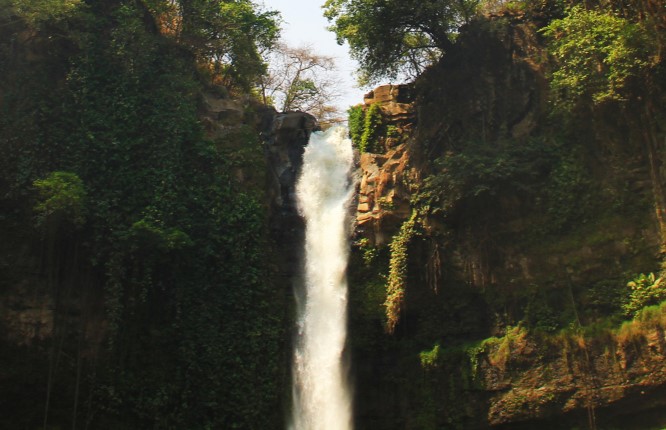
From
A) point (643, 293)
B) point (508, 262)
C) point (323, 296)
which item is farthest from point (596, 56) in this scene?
point (323, 296)

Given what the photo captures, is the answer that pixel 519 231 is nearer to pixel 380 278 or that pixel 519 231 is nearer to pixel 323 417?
pixel 380 278

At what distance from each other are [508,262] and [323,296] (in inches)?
199

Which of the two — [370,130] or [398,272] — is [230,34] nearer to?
[370,130]

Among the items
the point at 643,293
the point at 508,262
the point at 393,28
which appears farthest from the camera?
the point at 393,28

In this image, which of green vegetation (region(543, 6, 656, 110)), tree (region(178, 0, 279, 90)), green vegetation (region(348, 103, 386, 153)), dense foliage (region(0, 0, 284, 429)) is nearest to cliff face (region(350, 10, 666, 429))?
green vegetation (region(543, 6, 656, 110))

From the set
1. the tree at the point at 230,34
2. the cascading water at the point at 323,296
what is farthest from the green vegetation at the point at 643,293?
the tree at the point at 230,34

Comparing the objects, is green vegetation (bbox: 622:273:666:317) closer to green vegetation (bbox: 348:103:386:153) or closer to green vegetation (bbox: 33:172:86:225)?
green vegetation (bbox: 348:103:386:153)

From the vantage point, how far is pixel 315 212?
19.7 metres

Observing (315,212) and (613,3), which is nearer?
(613,3)

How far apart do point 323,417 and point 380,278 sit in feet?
13.2

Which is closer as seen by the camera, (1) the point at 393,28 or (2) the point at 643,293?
(2) the point at 643,293

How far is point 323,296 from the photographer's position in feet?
59.2

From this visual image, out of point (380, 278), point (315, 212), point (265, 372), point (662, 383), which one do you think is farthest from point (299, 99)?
point (662, 383)

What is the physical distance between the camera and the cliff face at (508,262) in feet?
48.6
